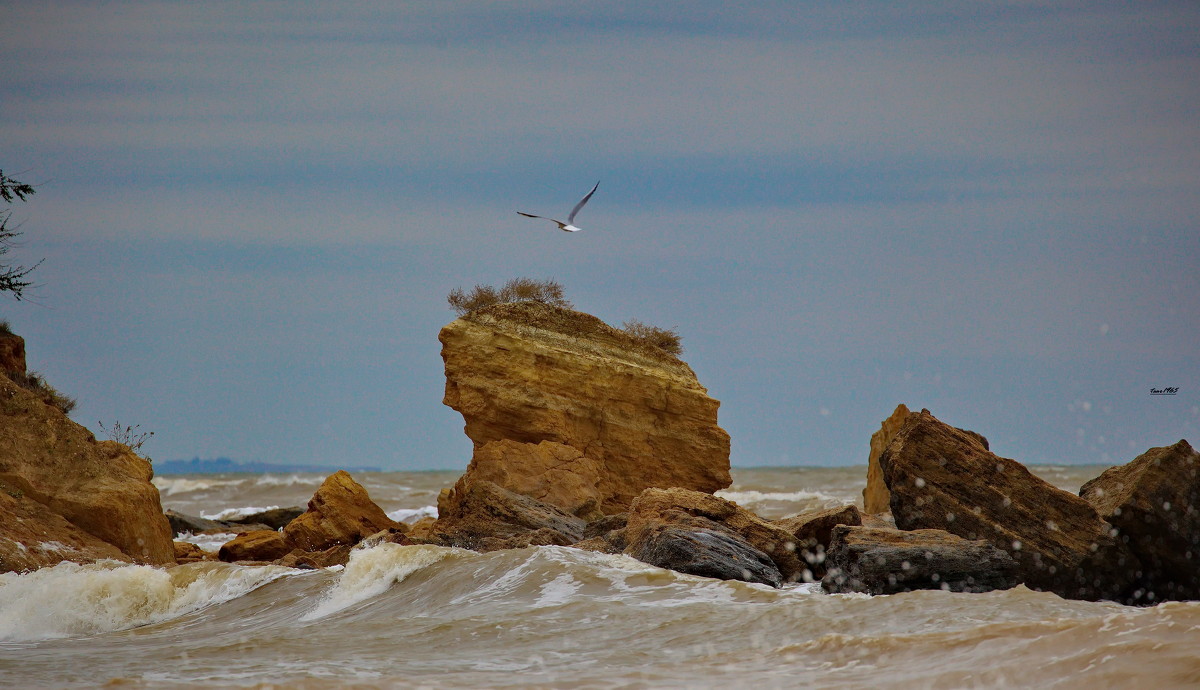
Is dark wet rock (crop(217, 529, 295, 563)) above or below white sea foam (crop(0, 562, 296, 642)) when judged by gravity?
above

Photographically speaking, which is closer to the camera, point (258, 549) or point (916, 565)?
point (916, 565)

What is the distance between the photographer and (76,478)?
53.5 feet

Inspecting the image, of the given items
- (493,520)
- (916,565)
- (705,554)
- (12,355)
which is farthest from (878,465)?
(12,355)

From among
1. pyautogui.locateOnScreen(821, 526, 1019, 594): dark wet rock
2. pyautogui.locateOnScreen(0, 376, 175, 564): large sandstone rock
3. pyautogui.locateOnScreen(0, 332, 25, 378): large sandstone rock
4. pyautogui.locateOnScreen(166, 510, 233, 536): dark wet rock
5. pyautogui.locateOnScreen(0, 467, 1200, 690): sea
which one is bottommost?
pyautogui.locateOnScreen(0, 467, 1200, 690): sea

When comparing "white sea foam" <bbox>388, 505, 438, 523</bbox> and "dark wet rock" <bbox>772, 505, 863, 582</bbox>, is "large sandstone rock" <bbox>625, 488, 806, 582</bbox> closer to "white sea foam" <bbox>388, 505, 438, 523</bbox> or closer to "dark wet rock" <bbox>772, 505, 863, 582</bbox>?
"dark wet rock" <bbox>772, 505, 863, 582</bbox>

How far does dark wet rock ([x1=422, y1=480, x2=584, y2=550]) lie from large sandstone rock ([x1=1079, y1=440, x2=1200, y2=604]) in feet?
23.8

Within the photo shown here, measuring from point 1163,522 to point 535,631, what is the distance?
7418 mm

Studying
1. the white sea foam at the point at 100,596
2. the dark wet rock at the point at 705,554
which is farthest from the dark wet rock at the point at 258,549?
the dark wet rock at the point at 705,554

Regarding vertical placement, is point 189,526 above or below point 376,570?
above

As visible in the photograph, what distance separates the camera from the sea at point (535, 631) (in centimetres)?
815

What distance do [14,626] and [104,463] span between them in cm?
425

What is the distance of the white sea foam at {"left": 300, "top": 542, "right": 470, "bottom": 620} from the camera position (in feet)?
44.1

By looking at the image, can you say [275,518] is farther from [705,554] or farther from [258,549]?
[705,554]

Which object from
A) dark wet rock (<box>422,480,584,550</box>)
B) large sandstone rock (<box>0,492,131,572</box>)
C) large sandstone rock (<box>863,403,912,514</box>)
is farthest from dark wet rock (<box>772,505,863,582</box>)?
large sandstone rock (<box>0,492,131,572</box>)
